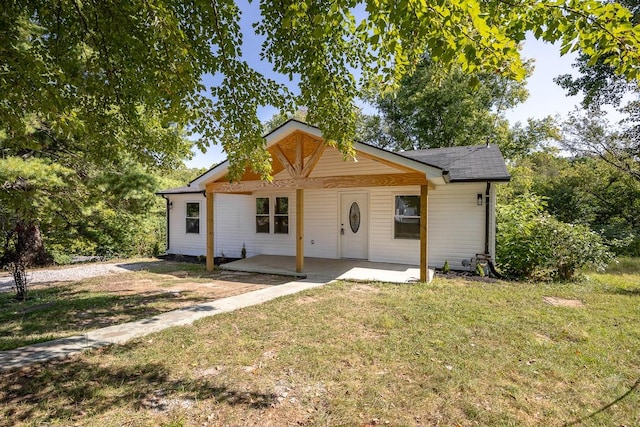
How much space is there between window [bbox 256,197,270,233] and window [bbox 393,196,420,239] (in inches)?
192

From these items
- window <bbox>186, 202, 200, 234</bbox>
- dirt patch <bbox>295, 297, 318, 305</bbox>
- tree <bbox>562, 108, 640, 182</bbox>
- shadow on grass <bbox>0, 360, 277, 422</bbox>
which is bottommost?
dirt patch <bbox>295, 297, 318, 305</bbox>

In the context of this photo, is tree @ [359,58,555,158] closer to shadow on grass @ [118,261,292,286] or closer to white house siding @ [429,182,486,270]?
white house siding @ [429,182,486,270]

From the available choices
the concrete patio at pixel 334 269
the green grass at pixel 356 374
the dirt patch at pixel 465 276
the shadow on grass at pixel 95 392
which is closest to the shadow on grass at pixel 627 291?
the green grass at pixel 356 374

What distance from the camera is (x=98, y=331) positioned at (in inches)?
182

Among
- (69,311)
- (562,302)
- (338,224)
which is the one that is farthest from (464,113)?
(69,311)

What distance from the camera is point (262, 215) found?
12445 mm

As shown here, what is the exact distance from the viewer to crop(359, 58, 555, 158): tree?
66.4 feet

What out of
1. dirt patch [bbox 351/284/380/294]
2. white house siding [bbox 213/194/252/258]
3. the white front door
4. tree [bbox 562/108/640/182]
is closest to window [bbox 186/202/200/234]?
white house siding [bbox 213/194/252/258]

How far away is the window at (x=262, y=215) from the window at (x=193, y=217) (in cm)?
296

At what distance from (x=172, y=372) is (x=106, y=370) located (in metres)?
0.71

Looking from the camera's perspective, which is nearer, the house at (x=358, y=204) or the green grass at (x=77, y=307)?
the green grass at (x=77, y=307)

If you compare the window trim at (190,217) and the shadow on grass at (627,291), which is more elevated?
the window trim at (190,217)

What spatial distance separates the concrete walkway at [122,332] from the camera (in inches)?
146

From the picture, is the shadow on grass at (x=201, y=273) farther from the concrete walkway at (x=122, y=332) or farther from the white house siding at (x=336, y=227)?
the white house siding at (x=336, y=227)
